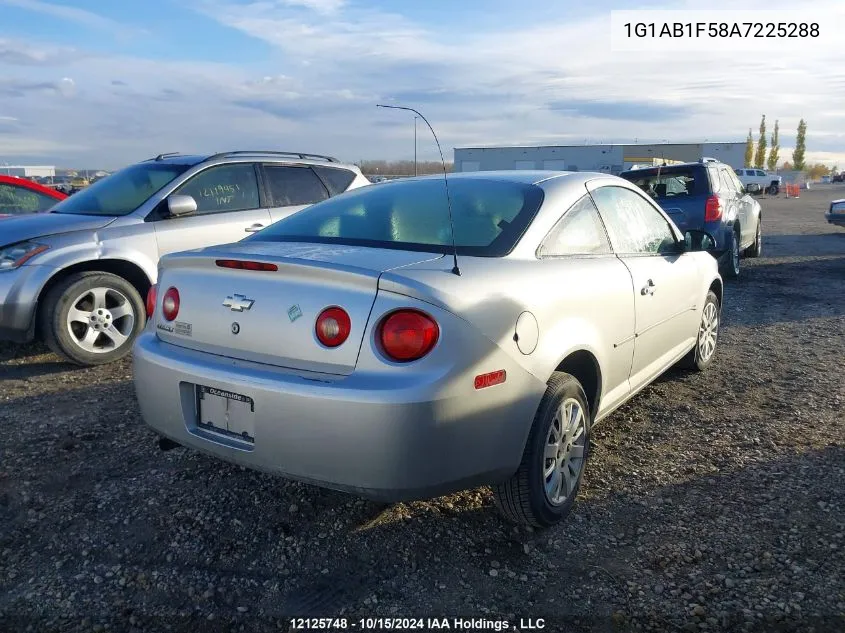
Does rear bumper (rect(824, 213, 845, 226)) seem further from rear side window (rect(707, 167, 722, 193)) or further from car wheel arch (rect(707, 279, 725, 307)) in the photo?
car wheel arch (rect(707, 279, 725, 307))

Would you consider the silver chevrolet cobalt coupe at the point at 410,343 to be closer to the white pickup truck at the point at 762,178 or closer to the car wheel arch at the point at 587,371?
the car wheel arch at the point at 587,371

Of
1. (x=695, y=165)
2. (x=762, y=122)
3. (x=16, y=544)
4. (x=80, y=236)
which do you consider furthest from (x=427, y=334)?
(x=762, y=122)

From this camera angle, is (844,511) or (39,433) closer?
(844,511)

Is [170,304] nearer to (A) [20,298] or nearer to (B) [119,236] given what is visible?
(A) [20,298]

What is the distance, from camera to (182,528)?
3070mm

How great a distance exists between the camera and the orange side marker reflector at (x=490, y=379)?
2551 mm

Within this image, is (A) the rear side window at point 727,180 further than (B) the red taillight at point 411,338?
Yes

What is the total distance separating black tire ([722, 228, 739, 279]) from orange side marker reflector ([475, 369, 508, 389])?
7.86 meters

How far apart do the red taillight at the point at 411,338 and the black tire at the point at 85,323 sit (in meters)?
3.94

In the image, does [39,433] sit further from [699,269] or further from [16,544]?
[699,269]

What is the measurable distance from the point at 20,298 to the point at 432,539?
3974 mm

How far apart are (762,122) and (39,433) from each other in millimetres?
118206

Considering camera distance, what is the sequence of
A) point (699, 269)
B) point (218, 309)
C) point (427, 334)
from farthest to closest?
1. point (699, 269)
2. point (218, 309)
3. point (427, 334)

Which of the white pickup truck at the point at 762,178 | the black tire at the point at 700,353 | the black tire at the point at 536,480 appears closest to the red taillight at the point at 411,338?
the black tire at the point at 536,480
